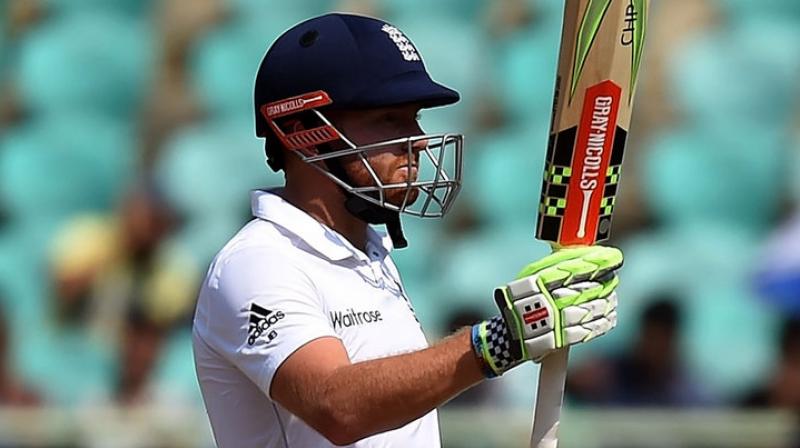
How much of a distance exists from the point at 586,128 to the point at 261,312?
2.04ft

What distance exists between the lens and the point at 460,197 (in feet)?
19.1

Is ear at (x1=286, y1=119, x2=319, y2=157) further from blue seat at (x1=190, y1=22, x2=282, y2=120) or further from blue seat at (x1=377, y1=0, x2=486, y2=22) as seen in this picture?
blue seat at (x1=190, y1=22, x2=282, y2=120)

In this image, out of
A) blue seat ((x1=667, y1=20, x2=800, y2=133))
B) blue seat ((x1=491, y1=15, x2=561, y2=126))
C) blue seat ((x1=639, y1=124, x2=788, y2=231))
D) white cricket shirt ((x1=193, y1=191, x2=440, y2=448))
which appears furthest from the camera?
blue seat ((x1=491, y1=15, x2=561, y2=126))

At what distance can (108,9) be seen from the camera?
6562 millimetres

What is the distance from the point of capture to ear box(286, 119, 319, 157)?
259cm

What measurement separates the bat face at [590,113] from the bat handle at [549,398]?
20 cm

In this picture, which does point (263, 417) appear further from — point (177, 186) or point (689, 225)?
point (177, 186)

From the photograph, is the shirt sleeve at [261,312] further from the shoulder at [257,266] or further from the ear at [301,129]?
the ear at [301,129]

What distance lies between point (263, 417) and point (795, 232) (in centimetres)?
303

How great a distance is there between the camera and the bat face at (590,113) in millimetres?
2482

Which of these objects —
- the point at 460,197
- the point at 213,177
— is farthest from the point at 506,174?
the point at 213,177

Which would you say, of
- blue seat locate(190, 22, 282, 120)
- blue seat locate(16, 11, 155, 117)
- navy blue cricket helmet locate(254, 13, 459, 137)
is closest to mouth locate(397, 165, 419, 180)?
navy blue cricket helmet locate(254, 13, 459, 137)

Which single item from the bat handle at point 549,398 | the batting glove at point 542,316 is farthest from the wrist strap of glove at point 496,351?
the bat handle at point 549,398

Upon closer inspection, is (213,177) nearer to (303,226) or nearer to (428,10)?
(428,10)
